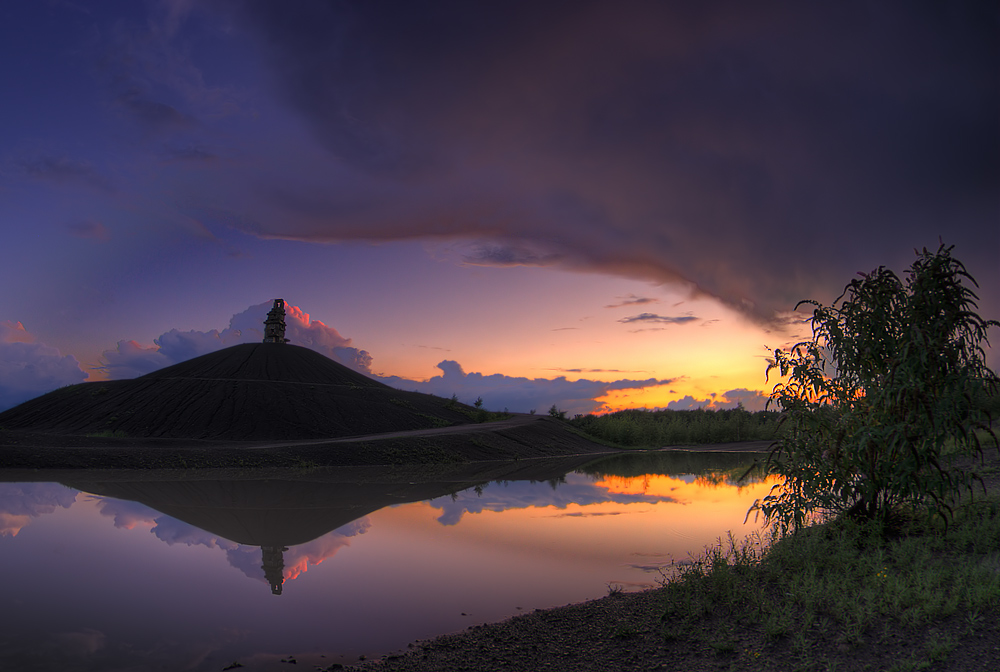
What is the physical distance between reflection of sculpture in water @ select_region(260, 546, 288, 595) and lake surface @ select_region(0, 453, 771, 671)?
5cm

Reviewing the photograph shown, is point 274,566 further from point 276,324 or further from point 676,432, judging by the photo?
point 276,324

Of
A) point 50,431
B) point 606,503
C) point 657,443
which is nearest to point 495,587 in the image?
point 606,503

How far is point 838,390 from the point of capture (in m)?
11.2

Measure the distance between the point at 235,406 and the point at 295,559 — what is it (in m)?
48.1

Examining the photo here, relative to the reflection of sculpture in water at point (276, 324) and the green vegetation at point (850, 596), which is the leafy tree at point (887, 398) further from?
the reflection of sculpture in water at point (276, 324)

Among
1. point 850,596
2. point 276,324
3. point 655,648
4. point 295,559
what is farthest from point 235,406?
Result: point 850,596

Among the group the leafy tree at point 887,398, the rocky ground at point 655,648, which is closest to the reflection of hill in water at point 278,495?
the rocky ground at point 655,648

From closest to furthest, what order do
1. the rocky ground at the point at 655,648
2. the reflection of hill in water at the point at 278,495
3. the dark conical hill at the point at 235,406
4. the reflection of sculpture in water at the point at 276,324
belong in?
1. the rocky ground at the point at 655,648
2. the reflection of hill in water at the point at 278,495
3. the dark conical hill at the point at 235,406
4. the reflection of sculpture in water at the point at 276,324

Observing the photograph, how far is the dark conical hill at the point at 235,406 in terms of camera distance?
51.1 meters

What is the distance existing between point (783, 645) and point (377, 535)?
11424mm

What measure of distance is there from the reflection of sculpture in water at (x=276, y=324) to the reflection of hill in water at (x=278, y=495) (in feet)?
171

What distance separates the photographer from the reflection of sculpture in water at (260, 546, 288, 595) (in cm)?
1126

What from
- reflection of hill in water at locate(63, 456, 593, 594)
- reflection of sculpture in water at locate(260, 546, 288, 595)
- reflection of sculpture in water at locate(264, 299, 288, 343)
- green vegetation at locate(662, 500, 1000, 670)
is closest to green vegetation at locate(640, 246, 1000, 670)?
green vegetation at locate(662, 500, 1000, 670)

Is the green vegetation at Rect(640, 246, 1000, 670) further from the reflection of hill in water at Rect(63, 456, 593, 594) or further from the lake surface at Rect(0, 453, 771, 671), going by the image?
the reflection of hill in water at Rect(63, 456, 593, 594)
